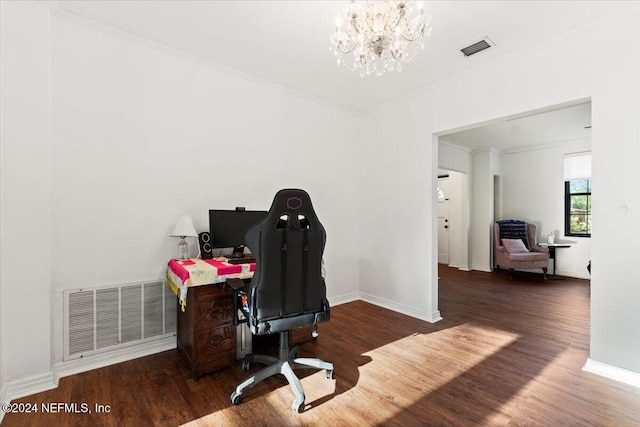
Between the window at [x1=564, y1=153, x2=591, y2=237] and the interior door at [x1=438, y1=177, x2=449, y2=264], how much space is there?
2.39 meters

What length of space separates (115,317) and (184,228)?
0.95 meters

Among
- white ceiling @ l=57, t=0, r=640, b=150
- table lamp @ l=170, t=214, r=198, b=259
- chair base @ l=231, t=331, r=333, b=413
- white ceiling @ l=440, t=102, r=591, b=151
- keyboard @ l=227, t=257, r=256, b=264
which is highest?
white ceiling @ l=57, t=0, r=640, b=150

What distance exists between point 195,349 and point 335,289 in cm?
229

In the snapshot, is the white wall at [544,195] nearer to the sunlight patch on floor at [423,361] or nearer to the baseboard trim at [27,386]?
the sunlight patch on floor at [423,361]

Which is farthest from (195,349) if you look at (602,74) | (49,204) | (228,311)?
(602,74)

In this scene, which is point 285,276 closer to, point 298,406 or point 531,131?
point 298,406

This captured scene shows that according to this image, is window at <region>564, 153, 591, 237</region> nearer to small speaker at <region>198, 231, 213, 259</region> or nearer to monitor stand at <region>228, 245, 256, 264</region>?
monitor stand at <region>228, 245, 256, 264</region>

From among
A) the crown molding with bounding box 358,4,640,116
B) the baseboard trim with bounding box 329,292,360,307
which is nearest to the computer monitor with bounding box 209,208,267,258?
the baseboard trim with bounding box 329,292,360,307

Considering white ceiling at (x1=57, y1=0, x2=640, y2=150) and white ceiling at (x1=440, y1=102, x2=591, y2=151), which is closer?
white ceiling at (x1=57, y1=0, x2=640, y2=150)

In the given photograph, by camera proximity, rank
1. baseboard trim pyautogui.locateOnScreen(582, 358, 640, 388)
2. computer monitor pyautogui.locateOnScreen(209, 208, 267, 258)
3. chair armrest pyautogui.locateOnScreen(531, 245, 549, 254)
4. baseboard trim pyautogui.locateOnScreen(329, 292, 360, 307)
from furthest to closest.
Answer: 1. chair armrest pyautogui.locateOnScreen(531, 245, 549, 254)
2. baseboard trim pyautogui.locateOnScreen(329, 292, 360, 307)
3. computer monitor pyautogui.locateOnScreen(209, 208, 267, 258)
4. baseboard trim pyautogui.locateOnScreen(582, 358, 640, 388)

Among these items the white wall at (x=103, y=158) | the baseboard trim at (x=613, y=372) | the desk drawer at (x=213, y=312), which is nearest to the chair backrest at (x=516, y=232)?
the baseboard trim at (x=613, y=372)

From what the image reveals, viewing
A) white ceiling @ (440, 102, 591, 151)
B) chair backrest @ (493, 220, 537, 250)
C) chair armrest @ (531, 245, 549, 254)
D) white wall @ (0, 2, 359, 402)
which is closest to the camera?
white wall @ (0, 2, 359, 402)

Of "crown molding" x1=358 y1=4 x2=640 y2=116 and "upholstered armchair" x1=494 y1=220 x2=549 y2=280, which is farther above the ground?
"crown molding" x1=358 y1=4 x2=640 y2=116

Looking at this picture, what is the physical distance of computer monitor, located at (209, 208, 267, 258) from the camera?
2.81m
